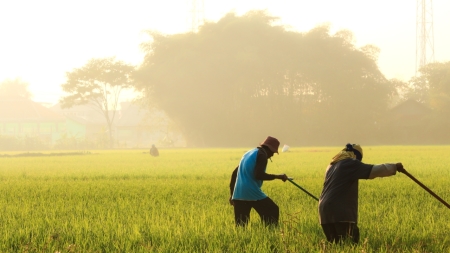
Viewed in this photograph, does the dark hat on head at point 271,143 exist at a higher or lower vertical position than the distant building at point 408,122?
lower

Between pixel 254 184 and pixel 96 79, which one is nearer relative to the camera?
pixel 254 184

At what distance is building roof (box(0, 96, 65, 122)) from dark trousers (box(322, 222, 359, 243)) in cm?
7112

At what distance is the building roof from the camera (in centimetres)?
7281

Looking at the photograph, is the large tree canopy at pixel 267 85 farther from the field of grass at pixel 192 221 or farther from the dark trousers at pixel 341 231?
the dark trousers at pixel 341 231

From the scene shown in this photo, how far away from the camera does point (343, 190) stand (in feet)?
17.1

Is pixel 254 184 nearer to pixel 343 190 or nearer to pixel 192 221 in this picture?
pixel 343 190

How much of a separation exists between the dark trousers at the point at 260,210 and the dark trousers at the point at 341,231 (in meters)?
1.07

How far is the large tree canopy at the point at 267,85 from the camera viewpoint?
5728 centimetres

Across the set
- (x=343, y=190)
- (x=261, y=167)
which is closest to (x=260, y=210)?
(x=261, y=167)

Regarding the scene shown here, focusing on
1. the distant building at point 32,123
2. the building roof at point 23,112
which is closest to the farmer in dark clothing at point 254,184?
the distant building at point 32,123

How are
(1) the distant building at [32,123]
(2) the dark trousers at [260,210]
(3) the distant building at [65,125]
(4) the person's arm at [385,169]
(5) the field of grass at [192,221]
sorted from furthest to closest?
(1) the distant building at [32,123], (3) the distant building at [65,125], (2) the dark trousers at [260,210], (5) the field of grass at [192,221], (4) the person's arm at [385,169]

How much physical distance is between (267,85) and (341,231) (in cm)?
5334

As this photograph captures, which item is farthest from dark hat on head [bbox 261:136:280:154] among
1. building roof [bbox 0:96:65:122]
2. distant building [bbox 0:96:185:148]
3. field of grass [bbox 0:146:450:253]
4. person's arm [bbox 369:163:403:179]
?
building roof [bbox 0:96:65:122]

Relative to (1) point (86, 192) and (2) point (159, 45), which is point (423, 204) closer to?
(1) point (86, 192)
